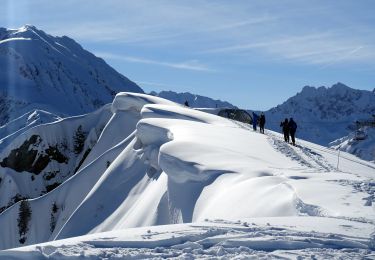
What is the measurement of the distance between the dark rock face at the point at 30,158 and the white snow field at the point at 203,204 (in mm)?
10217

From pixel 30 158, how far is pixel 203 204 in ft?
115

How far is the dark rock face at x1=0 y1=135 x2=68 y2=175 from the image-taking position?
4691cm

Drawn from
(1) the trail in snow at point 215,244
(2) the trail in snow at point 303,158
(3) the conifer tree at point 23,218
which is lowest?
(3) the conifer tree at point 23,218

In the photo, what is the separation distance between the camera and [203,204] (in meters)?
15.7

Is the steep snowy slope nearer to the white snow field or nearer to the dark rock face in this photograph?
the dark rock face

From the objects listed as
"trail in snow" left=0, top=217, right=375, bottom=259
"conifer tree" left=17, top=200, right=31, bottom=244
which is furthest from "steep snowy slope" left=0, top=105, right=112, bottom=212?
"trail in snow" left=0, top=217, right=375, bottom=259

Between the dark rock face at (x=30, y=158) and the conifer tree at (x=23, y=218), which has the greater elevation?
the dark rock face at (x=30, y=158)

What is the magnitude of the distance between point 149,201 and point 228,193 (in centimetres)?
792

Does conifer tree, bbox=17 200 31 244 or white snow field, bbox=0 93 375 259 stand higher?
white snow field, bbox=0 93 375 259

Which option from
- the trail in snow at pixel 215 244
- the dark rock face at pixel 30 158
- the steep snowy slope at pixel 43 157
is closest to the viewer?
the trail in snow at pixel 215 244

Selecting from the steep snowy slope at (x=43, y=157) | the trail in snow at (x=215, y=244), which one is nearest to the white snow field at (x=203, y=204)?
the trail in snow at (x=215, y=244)

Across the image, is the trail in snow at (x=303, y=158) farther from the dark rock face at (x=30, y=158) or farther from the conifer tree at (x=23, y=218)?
the dark rock face at (x=30, y=158)

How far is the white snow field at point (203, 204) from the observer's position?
7797mm

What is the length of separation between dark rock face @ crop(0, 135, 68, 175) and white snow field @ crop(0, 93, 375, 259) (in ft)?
33.5
